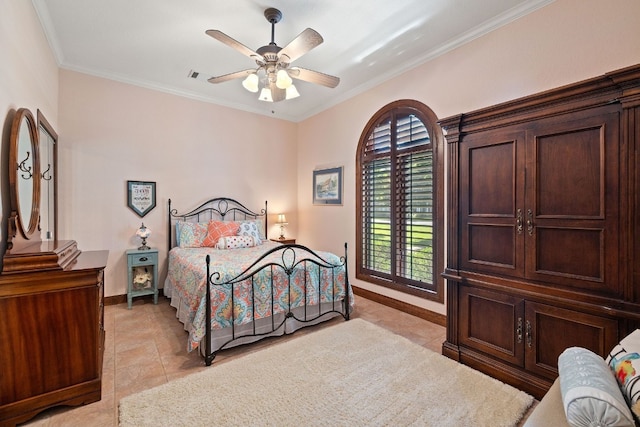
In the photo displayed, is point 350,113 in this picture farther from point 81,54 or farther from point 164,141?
point 81,54

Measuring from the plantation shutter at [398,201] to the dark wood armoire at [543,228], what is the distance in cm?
100

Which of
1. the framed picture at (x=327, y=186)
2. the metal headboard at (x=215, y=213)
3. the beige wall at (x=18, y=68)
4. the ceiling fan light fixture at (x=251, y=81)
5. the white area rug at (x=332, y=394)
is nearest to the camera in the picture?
the white area rug at (x=332, y=394)

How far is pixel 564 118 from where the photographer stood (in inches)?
72.1

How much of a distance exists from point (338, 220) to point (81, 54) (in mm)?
3819

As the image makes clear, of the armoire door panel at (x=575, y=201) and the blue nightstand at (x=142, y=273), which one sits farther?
the blue nightstand at (x=142, y=273)

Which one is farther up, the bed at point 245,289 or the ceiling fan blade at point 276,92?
the ceiling fan blade at point 276,92

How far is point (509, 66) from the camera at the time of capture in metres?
2.68

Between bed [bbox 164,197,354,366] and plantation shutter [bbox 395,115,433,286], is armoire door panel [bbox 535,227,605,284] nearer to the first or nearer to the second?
plantation shutter [bbox 395,115,433,286]

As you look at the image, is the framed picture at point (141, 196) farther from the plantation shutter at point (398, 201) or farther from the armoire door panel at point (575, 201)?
the armoire door panel at point (575, 201)

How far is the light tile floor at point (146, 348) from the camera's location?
1.84m

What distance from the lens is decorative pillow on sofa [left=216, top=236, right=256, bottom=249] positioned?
397cm

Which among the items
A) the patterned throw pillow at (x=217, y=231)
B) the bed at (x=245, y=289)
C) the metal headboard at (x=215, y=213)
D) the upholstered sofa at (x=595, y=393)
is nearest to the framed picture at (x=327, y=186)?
the metal headboard at (x=215, y=213)

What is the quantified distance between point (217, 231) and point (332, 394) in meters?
2.89

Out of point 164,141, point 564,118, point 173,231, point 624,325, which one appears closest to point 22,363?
point 173,231
